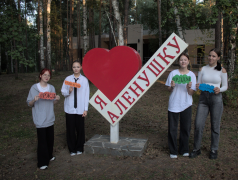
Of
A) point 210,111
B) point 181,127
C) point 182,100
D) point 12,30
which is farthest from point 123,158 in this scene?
point 12,30

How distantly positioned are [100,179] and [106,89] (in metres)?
1.76

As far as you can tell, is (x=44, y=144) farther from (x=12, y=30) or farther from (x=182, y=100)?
(x=12, y=30)

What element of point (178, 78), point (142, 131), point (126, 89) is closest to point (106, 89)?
point (126, 89)

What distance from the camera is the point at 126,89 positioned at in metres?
4.30

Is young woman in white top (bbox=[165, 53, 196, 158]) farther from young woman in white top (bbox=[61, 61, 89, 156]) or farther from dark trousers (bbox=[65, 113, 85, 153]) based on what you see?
dark trousers (bbox=[65, 113, 85, 153])

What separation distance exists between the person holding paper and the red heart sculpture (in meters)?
0.98

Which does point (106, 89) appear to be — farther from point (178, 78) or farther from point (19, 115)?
point (19, 115)

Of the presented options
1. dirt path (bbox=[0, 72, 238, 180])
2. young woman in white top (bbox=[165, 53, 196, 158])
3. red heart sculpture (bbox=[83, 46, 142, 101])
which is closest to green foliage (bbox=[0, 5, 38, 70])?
dirt path (bbox=[0, 72, 238, 180])

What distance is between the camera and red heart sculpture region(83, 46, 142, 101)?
14.0 feet

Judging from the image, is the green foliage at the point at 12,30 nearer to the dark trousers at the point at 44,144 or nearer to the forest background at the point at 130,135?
the forest background at the point at 130,135

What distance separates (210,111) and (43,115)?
9.79 feet

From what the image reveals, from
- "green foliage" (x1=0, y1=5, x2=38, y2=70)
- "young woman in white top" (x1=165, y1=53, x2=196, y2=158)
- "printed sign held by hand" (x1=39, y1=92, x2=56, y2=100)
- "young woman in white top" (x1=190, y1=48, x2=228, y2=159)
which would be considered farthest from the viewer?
"green foliage" (x1=0, y1=5, x2=38, y2=70)

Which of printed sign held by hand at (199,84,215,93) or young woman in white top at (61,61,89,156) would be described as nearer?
printed sign held by hand at (199,84,215,93)

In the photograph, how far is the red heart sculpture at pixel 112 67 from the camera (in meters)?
4.25
